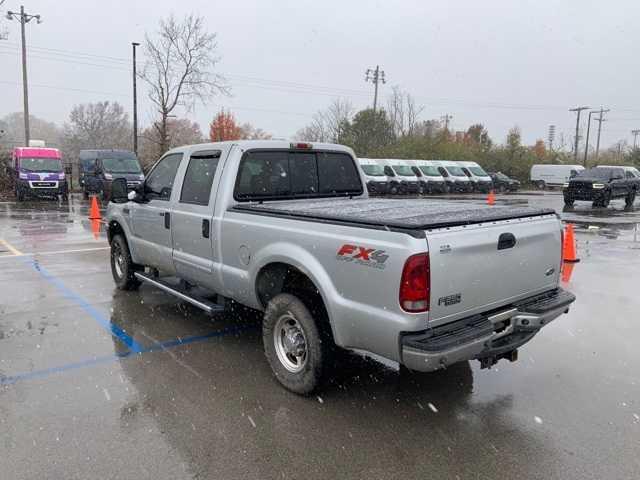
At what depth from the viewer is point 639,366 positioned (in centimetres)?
450

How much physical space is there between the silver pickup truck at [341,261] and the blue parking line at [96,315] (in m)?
0.65

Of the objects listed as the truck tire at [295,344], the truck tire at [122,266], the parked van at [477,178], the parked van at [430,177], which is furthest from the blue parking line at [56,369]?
the parked van at [477,178]

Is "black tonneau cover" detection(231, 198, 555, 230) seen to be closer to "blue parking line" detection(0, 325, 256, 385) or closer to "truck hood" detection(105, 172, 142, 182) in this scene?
"blue parking line" detection(0, 325, 256, 385)

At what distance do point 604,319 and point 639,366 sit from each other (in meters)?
1.46

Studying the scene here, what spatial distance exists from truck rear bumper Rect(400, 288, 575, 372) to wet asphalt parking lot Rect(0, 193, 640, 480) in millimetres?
570

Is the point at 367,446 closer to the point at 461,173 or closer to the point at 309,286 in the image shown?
the point at 309,286

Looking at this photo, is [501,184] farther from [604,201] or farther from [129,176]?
[129,176]

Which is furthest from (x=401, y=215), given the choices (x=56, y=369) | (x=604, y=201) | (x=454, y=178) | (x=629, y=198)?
(x=454, y=178)

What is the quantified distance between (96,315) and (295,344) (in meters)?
3.04

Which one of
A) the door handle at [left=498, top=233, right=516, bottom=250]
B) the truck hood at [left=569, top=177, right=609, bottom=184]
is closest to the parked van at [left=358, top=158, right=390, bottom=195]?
the truck hood at [left=569, top=177, right=609, bottom=184]

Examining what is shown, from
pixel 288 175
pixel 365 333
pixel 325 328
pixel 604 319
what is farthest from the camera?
pixel 604 319

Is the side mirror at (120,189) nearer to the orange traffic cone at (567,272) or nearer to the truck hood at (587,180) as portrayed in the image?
the orange traffic cone at (567,272)

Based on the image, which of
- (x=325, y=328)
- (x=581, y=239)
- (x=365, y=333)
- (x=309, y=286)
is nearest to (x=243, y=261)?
(x=309, y=286)

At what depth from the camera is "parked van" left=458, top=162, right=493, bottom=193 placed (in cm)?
3503
